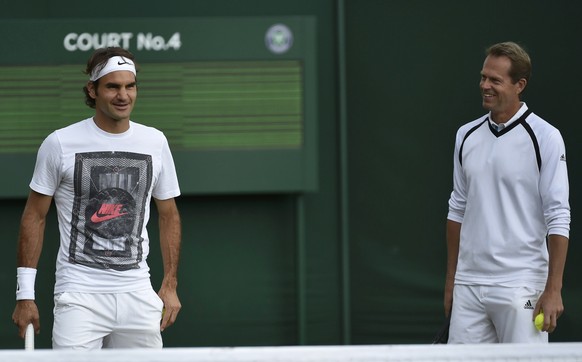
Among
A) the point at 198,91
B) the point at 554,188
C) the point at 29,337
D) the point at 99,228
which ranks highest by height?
the point at 198,91

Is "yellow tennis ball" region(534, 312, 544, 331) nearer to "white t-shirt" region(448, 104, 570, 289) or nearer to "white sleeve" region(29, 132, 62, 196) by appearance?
"white t-shirt" region(448, 104, 570, 289)

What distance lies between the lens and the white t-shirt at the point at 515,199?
4824mm

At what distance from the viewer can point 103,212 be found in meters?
4.78

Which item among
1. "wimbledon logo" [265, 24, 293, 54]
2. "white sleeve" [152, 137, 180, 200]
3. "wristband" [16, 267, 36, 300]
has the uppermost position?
"wimbledon logo" [265, 24, 293, 54]

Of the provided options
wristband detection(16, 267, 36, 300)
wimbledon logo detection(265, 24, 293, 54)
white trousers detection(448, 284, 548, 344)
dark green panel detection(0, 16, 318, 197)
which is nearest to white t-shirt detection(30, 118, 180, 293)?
wristband detection(16, 267, 36, 300)

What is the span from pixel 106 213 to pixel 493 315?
1.51 m

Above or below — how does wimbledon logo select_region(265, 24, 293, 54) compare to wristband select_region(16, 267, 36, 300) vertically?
above

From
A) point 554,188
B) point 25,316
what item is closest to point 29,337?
point 25,316

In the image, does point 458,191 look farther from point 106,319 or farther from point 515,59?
point 106,319

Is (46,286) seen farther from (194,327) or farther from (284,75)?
(284,75)

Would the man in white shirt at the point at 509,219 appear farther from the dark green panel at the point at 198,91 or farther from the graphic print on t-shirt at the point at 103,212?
the dark green panel at the point at 198,91

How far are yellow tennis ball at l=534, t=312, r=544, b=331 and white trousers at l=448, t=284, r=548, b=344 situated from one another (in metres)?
0.04

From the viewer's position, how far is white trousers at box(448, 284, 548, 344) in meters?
4.85

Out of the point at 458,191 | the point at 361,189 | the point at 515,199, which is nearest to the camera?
the point at 515,199
